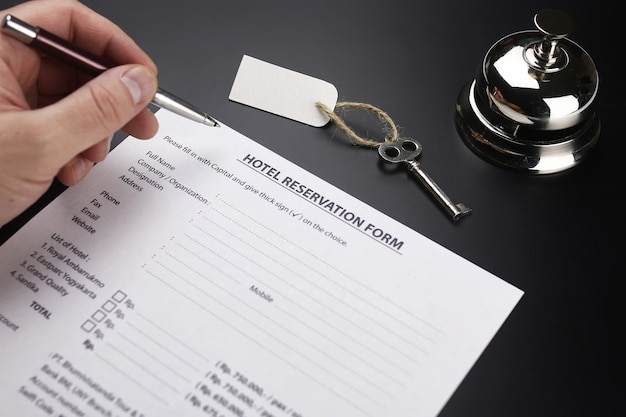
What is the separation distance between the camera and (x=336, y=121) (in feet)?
2.85

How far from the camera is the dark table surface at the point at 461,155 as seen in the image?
28.0 inches

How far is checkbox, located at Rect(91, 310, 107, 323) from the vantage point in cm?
71

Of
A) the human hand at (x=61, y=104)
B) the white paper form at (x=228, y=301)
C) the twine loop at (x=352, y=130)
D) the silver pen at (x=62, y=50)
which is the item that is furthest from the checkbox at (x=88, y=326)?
the twine loop at (x=352, y=130)

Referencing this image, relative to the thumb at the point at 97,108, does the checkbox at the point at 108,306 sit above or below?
below

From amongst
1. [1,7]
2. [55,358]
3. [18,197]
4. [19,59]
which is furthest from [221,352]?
[1,7]

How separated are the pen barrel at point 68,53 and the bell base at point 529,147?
16.7 inches

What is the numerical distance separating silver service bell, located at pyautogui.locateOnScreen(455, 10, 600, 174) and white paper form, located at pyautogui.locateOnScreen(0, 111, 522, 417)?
0.52ft

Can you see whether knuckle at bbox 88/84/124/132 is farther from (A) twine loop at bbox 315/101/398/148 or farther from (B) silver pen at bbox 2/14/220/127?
(A) twine loop at bbox 315/101/398/148

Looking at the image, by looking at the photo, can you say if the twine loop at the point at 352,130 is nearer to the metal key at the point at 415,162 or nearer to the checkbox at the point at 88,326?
the metal key at the point at 415,162

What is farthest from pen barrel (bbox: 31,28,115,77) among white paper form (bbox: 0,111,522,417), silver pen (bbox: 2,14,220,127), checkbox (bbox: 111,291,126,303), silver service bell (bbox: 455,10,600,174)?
silver service bell (bbox: 455,10,600,174)

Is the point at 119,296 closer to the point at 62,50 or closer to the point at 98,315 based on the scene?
the point at 98,315

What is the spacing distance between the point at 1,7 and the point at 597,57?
798mm

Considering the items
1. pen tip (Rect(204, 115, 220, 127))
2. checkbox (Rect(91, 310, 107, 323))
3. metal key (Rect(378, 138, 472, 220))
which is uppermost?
metal key (Rect(378, 138, 472, 220))

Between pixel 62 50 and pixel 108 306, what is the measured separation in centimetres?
28
